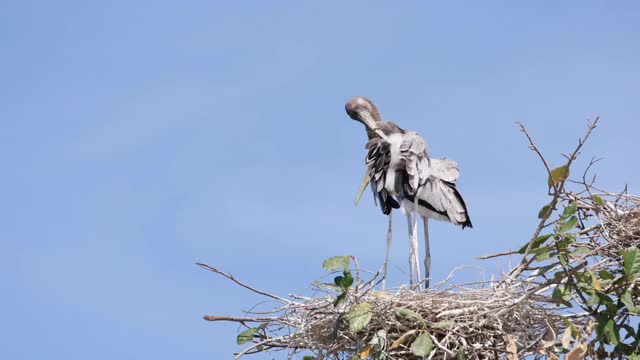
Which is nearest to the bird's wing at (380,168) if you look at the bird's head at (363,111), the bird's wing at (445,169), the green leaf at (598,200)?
the bird's wing at (445,169)

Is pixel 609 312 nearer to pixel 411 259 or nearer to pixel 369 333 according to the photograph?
pixel 369 333

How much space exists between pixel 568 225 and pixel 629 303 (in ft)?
1.87

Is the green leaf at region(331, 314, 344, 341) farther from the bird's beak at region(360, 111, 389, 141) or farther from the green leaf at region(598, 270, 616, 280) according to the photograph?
the bird's beak at region(360, 111, 389, 141)

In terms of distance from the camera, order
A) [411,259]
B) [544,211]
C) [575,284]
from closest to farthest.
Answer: [575,284], [544,211], [411,259]

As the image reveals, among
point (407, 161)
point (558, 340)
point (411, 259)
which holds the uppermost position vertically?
point (407, 161)

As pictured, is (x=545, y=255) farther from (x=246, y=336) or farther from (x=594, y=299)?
(x=246, y=336)

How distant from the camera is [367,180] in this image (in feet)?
31.6

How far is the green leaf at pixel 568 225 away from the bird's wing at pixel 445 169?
2.51 meters

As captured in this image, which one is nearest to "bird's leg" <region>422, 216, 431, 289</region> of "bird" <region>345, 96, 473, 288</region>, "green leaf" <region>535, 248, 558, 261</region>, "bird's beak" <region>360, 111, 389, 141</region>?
"bird" <region>345, 96, 473, 288</region>

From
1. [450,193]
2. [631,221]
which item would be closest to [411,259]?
[450,193]

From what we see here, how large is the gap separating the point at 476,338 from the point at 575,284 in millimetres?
631

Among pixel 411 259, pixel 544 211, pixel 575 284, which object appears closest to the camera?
pixel 575 284

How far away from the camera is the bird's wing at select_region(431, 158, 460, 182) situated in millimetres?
9367

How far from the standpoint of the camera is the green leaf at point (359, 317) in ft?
21.6
